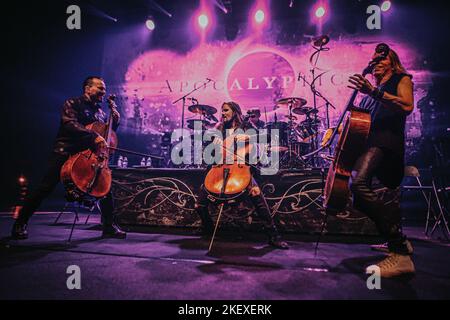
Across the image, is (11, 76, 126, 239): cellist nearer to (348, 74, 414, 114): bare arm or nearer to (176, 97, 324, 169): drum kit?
(348, 74, 414, 114): bare arm

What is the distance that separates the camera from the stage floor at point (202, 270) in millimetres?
1786

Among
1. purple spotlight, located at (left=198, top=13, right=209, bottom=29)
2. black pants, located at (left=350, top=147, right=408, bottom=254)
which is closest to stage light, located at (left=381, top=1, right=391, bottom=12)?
purple spotlight, located at (left=198, top=13, right=209, bottom=29)

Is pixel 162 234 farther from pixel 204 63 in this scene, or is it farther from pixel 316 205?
pixel 204 63

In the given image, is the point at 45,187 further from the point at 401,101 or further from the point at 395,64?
the point at 395,64

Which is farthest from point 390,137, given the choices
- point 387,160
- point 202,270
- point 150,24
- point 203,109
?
point 150,24

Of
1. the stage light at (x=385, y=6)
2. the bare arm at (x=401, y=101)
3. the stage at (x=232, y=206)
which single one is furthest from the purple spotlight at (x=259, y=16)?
the bare arm at (x=401, y=101)

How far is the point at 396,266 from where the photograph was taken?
86.7 inches

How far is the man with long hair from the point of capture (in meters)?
2.26

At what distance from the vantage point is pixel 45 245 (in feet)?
10.4

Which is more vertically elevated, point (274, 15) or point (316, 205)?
point (274, 15)

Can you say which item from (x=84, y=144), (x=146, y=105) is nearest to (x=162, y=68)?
(x=146, y=105)

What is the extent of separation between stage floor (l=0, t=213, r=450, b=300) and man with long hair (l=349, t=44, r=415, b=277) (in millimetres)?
234

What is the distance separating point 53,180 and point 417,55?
11.0 m

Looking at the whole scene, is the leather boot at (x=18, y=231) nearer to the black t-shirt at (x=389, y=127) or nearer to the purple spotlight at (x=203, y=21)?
the black t-shirt at (x=389, y=127)
